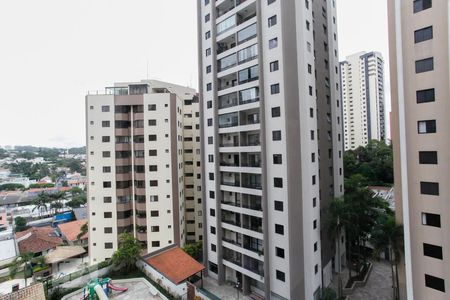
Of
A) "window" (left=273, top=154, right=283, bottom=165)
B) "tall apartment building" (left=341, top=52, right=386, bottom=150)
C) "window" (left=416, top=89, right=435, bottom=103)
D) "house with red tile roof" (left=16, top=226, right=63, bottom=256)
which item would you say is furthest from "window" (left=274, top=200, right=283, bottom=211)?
"tall apartment building" (left=341, top=52, right=386, bottom=150)

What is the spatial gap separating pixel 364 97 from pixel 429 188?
84.4 m

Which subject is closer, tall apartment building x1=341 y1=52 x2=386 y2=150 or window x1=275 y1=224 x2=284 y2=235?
window x1=275 y1=224 x2=284 y2=235

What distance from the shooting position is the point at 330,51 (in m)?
28.3

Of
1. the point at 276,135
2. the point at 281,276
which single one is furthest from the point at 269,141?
the point at 281,276

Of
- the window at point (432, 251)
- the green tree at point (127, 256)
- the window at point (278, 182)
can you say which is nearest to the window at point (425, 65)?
the window at point (432, 251)

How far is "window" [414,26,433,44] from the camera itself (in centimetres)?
1586

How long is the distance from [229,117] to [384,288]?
2468 centimetres

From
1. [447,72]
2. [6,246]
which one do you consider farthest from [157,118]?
[6,246]

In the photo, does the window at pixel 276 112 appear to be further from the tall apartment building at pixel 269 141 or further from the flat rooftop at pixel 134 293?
the flat rooftop at pixel 134 293

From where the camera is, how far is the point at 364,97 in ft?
286

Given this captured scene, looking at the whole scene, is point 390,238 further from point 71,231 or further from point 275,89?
point 71,231

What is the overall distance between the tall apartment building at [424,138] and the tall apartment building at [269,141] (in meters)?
7.03

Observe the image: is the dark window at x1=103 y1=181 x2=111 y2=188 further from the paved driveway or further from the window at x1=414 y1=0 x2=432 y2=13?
the window at x1=414 y1=0 x2=432 y2=13

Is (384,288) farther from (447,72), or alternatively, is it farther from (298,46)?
(298,46)
